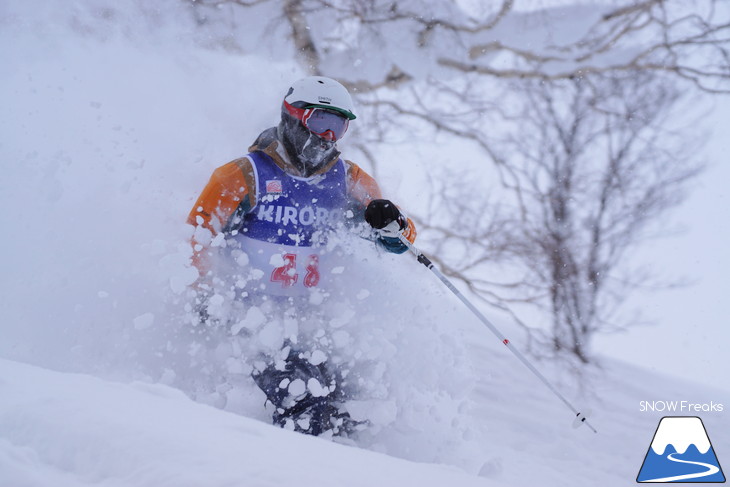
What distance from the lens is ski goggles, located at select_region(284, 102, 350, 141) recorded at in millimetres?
3043

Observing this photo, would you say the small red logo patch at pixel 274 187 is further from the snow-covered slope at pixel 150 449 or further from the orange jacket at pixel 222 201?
the snow-covered slope at pixel 150 449

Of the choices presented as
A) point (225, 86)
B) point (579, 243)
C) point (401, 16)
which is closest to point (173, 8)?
point (225, 86)

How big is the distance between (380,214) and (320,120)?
0.58 metres

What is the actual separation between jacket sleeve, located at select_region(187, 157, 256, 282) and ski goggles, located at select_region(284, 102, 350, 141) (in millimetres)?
386

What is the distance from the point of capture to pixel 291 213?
3.05 metres

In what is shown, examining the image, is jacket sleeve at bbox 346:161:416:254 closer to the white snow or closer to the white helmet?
the white helmet

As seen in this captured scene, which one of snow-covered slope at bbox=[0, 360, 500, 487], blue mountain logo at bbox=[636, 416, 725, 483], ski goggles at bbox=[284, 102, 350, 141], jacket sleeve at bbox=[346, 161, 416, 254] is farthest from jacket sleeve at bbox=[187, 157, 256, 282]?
blue mountain logo at bbox=[636, 416, 725, 483]

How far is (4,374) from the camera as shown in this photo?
1.92 m

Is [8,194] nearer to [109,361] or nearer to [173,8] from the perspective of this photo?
[109,361]

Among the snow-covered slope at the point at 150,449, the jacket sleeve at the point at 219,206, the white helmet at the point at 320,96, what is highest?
the white helmet at the point at 320,96

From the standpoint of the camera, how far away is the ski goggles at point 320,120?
3.04 meters

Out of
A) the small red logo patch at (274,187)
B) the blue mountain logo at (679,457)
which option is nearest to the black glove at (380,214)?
the small red logo patch at (274,187)

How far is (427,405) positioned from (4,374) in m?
1.97

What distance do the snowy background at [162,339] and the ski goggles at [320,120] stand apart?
676 millimetres
